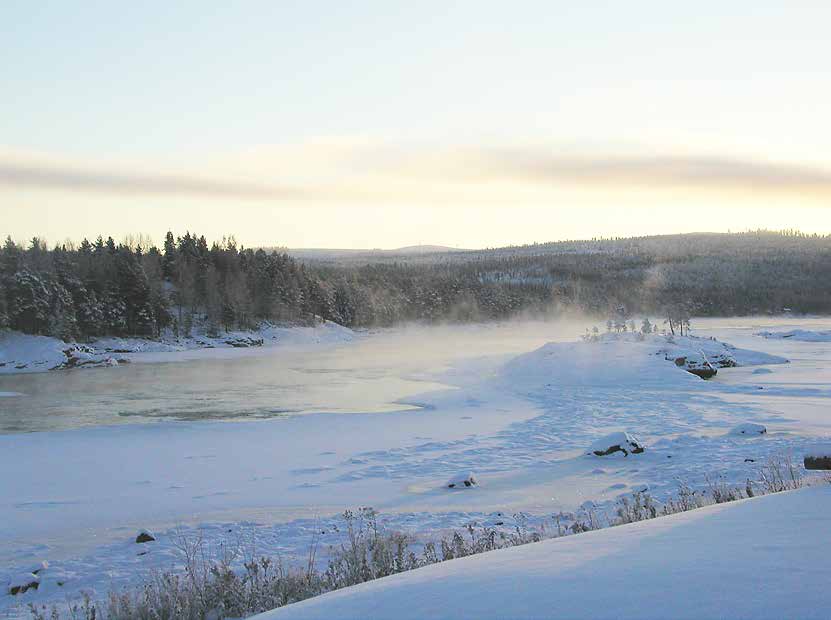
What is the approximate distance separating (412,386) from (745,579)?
28762mm

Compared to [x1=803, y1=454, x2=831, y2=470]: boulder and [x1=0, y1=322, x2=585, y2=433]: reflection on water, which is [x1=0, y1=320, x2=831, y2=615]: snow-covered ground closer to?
[x1=803, y1=454, x2=831, y2=470]: boulder

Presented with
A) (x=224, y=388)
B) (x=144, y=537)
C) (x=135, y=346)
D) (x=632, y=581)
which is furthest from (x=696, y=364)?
(x=135, y=346)

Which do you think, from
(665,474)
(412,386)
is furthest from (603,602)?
(412,386)

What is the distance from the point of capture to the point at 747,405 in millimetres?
23094

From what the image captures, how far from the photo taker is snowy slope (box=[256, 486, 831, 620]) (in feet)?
12.1

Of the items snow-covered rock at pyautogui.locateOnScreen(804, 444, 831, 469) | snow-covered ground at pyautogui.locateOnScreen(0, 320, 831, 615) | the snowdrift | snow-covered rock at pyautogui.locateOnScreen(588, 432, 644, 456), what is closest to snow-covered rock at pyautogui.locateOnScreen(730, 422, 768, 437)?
snow-covered ground at pyautogui.locateOnScreen(0, 320, 831, 615)

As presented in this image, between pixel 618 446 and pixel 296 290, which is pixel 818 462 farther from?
pixel 296 290

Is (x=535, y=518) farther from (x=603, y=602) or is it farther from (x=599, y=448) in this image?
(x=603, y=602)

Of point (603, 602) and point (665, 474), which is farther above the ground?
point (603, 602)

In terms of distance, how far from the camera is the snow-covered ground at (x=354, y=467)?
10.5 metres

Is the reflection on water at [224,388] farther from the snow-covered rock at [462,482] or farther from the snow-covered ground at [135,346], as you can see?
the snow-covered rock at [462,482]

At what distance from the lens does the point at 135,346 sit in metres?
67.8

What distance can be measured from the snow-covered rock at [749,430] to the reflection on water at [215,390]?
11361 mm

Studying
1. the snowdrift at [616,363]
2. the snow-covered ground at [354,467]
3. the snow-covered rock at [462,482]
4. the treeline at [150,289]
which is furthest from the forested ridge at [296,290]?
the snow-covered rock at [462,482]
